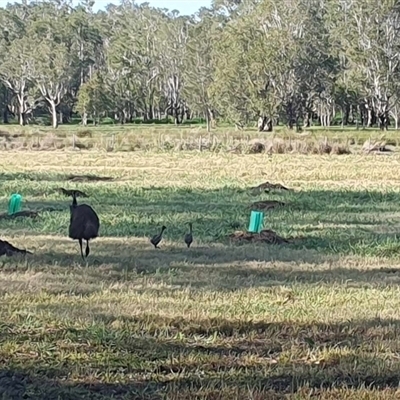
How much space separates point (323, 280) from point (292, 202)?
10.5 m

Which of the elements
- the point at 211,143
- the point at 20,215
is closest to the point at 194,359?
the point at 20,215

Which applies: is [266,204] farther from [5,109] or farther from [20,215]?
[5,109]

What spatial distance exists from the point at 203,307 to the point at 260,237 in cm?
579

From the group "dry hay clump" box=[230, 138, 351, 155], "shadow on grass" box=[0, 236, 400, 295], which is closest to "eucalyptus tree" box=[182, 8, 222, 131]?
"dry hay clump" box=[230, 138, 351, 155]

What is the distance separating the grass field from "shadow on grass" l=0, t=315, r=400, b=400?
15 mm

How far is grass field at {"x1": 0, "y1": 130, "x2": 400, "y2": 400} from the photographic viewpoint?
243 inches

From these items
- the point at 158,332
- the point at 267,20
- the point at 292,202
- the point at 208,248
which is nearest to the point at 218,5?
the point at 267,20

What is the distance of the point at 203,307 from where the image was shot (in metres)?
8.78

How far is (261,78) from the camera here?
68188 millimetres

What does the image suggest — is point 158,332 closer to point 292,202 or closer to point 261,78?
point 292,202

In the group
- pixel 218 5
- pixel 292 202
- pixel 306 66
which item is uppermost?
pixel 218 5

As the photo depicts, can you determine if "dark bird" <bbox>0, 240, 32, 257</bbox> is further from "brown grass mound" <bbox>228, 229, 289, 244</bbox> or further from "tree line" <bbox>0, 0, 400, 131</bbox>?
"tree line" <bbox>0, 0, 400, 131</bbox>

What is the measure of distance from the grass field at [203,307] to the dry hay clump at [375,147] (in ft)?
84.3

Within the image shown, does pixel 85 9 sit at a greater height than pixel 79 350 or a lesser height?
greater
